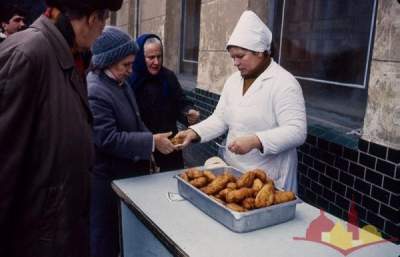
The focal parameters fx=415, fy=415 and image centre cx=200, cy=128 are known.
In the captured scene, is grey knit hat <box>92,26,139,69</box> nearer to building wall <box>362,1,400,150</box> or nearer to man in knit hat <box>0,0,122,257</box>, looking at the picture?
man in knit hat <box>0,0,122,257</box>

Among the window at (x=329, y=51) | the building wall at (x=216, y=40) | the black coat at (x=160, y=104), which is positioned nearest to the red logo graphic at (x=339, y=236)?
the window at (x=329, y=51)

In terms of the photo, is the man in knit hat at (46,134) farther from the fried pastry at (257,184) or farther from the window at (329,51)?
the window at (329,51)

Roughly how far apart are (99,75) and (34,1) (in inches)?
286

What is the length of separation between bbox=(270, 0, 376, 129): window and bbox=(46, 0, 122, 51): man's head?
6.97 feet

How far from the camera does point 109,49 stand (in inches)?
103

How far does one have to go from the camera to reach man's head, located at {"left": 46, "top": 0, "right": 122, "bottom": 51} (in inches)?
61.2

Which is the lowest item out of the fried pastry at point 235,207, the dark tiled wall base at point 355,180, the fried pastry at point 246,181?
the dark tiled wall base at point 355,180

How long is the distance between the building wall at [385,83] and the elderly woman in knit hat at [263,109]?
1.68 ft

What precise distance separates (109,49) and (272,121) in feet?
3.67

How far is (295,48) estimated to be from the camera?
3.98m

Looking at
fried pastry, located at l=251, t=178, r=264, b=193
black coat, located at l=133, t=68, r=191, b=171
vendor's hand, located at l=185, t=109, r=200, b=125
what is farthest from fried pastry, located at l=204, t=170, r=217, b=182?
black coat, located at l=133, t=68, r=191, b=171

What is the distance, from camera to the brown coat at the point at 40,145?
4.49 feet

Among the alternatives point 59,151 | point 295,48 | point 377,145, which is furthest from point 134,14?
point 59,151

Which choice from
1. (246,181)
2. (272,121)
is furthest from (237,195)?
(272,121)
